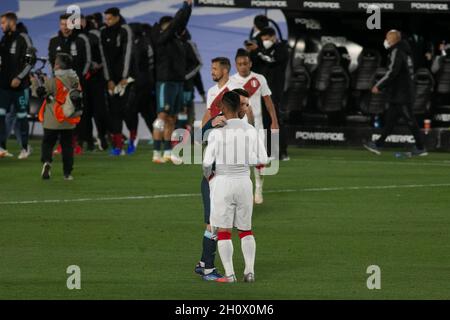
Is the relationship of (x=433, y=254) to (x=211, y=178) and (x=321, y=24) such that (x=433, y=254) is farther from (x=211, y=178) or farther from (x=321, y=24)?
(x=321, y=24)

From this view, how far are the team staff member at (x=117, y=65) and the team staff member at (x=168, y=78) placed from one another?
1278 mm

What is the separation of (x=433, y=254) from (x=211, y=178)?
2541 millimetres

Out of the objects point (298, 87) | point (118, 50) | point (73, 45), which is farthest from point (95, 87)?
point (298, 87)

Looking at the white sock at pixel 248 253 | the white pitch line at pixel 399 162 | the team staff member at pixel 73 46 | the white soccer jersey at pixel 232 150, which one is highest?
the white soccer jersey at pixel 232 150

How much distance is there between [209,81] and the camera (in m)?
33.6

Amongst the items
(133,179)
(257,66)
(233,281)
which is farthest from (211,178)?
(257,66)

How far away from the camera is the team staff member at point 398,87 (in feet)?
83.5

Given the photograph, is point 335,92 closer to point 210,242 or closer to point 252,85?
point 252,85

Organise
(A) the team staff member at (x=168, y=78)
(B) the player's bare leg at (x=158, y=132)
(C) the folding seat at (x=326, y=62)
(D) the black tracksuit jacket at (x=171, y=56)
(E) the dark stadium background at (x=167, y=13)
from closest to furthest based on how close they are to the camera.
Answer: (B) the player's bare leg at (x=158, y=132) < (A) the team staff member at (x=168, y=78) < (D) the black tracksuit jacket at (x=171, y=56) < (C) the folding seat at (x=326, y=62) < (E) the dark stadium background at (x=167, y=13)

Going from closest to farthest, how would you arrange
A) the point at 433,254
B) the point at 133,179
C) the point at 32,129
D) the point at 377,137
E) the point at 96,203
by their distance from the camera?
the point at 433,254, the point at 96,203, the point at 133,179, the point at 377,137, the point at 32,129

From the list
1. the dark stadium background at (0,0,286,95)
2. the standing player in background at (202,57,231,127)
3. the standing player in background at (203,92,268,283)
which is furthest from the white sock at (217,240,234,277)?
the dark stadium background at (0,0,286,95)

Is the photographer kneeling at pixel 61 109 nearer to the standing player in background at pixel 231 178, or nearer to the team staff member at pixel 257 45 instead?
the team staff member at pixel 257 45

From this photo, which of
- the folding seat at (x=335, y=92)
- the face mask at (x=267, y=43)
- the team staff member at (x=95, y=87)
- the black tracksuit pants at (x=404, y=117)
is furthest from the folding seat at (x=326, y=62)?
the team staff member at (x=95, y=87)

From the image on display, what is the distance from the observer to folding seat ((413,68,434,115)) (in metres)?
27.5
